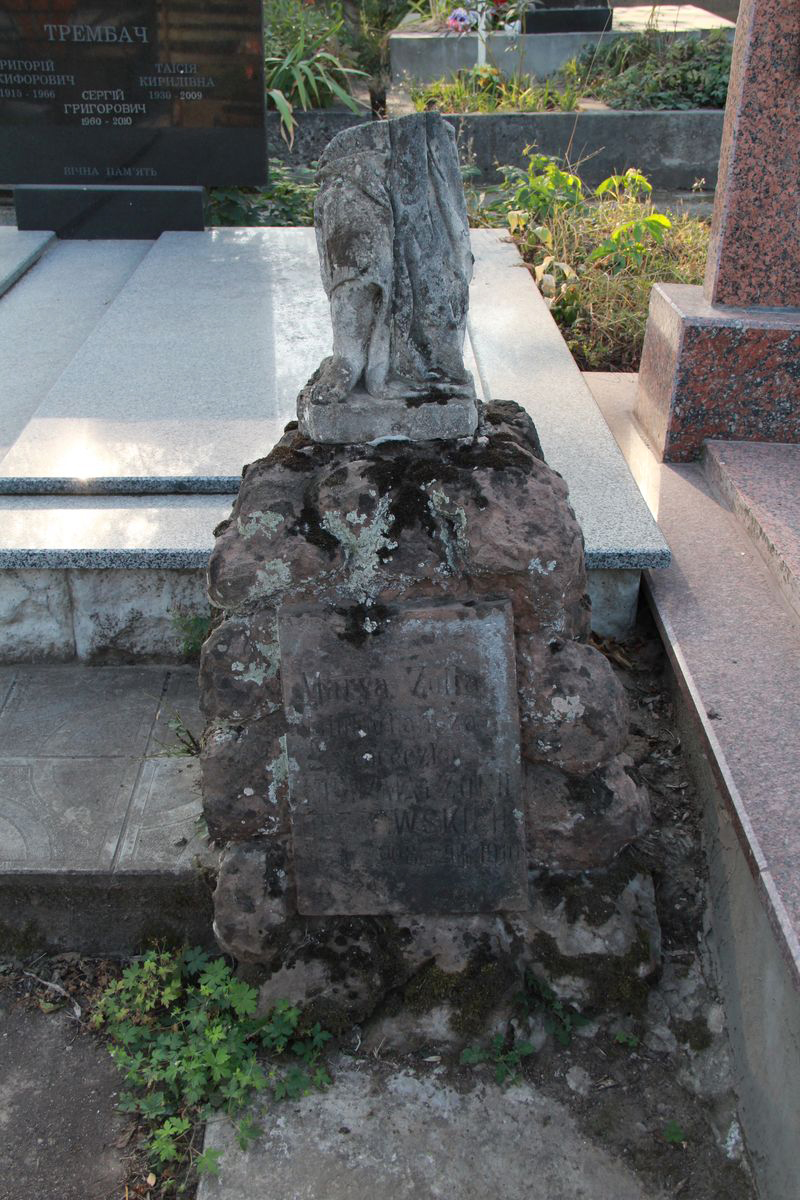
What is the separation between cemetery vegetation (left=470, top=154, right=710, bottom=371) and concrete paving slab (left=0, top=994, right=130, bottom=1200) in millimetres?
4107

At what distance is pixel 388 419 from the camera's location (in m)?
2.58

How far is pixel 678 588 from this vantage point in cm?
361

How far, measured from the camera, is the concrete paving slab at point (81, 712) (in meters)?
3.30

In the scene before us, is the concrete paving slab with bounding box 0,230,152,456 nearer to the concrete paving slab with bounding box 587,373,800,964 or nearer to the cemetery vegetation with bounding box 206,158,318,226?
the cemetery vegetation with bounding box 206,158,318,226

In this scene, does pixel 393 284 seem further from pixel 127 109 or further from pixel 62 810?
pixel 127 109

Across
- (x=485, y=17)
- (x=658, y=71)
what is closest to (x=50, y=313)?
(x=658, y=71)

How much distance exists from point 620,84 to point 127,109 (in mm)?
5344

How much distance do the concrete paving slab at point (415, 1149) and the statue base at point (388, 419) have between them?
150 centimetres

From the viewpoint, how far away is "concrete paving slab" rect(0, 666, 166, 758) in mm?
3303

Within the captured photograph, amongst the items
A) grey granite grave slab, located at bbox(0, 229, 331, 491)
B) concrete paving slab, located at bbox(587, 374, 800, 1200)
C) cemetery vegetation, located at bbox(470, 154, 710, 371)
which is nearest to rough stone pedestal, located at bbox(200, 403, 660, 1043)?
concrete paving slab, located at bbox(587, 374, 800, 1200)

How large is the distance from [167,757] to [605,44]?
1062 cm

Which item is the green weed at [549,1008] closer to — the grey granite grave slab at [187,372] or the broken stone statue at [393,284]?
the broken stone statue at [393,284]

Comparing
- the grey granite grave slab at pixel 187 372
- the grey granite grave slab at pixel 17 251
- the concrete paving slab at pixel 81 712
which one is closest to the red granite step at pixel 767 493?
the grey granite grave slab at pixel 187 372

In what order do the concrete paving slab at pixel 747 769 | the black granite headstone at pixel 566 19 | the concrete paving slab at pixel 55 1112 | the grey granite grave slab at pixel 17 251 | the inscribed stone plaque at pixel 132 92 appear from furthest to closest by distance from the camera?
the black granite headstone at pixel 566 19
the inscribed stone plaque at pixel 132 92
the grey granite grave slab at pixel 17 251
the concrete paving slab at pixel 55 1112
the concrete paving slab at pixel 747 769
